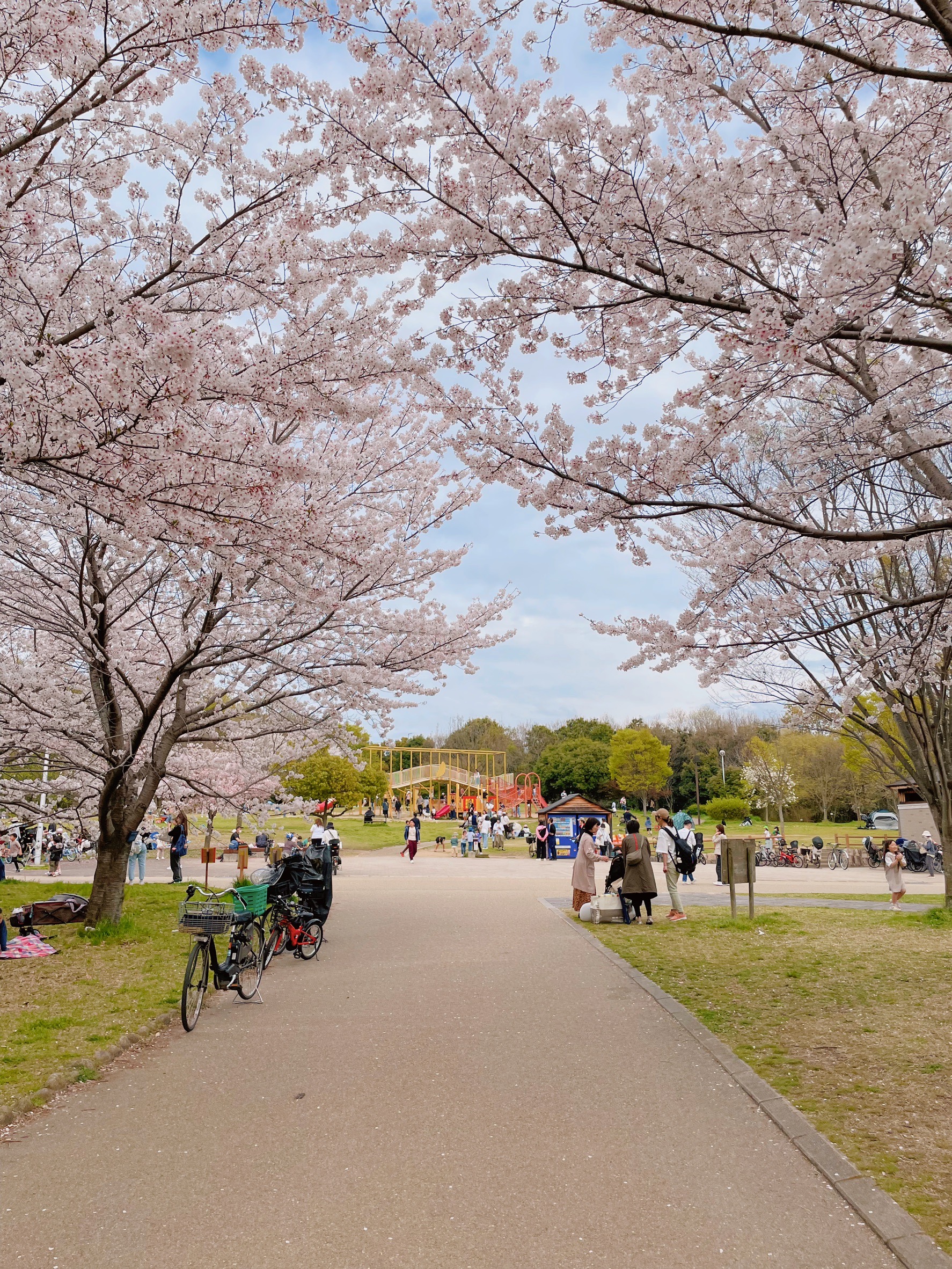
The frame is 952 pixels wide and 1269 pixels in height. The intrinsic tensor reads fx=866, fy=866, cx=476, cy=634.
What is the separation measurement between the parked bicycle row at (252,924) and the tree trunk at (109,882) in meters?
2.42

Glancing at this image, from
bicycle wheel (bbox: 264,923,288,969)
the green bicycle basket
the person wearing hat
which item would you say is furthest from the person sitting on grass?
the green bicycle basket

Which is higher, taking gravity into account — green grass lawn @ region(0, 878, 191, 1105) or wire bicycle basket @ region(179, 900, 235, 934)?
wire bicycle basket @ region(179, 900, 235, 934)

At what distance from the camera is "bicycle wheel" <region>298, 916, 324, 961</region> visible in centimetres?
1069

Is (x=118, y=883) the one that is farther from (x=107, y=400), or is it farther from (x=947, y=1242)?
(x=947, y=1242)

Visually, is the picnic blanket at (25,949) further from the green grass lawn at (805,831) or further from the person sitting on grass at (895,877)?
the green grass lawn at (805,831)

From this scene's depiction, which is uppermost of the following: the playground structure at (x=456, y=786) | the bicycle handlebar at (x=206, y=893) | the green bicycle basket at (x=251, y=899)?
the playground structure at (x=456, y=786)

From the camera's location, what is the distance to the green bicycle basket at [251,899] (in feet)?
28.0

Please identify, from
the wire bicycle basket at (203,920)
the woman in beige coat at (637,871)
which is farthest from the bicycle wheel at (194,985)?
the woman in beige coat at (637,871)

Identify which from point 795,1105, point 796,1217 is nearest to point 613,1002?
point 795,1105

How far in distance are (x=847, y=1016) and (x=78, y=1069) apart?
19.8 ft

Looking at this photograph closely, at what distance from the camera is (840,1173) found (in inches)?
157

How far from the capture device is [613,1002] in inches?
309

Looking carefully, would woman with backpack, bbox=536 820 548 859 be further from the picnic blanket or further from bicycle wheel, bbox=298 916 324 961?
the picnic blanket

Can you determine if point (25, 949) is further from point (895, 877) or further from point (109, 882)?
point (895, 877)
